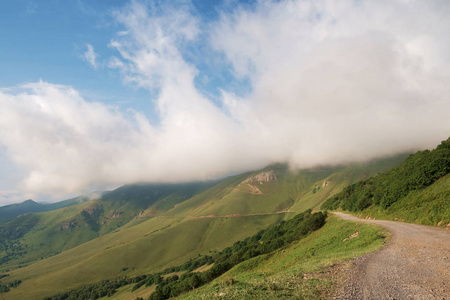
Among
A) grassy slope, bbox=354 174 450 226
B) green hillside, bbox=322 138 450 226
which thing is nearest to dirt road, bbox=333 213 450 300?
grassy slope, bbox=354 174 450 226

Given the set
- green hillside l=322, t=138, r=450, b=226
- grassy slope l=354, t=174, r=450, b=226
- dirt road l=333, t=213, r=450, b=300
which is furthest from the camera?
green hillside l=322, t=138, r=450, b=226

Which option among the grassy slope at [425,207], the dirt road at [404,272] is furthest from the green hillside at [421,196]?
the dirt road at [404,272]

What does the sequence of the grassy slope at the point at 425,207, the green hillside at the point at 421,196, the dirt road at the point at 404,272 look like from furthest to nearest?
the green hillside at the point at 421,196 < the grassy slope at the point at 425,207 < the dirt road at the point at 404,272

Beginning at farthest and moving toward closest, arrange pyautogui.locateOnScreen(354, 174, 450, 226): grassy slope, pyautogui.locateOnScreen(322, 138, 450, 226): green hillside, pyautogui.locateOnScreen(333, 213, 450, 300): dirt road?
pyautogui.locateOnScreen(322, 138, 450, 226): green hillside → pyautogui.locateOnScreen(354, 174, 450, 226): grassy slope → pyautogui.locateOnScreen(333, 213, 450, 300): dirt road

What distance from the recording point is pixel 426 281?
1599 centimetres

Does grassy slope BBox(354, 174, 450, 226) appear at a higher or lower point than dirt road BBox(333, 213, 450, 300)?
lower

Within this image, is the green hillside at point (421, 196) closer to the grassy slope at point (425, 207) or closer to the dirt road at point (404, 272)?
the grassy slope at point (425, 207)

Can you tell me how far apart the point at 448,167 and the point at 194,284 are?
77.0m

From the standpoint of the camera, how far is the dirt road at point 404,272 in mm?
14523

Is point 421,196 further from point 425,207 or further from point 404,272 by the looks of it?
point 404,272

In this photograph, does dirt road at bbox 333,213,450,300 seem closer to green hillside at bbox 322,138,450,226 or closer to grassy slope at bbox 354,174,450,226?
grassy slope at bbox 354,174,450,226

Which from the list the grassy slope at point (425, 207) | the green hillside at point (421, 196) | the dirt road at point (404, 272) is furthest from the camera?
the green hillside at point (421, 196)

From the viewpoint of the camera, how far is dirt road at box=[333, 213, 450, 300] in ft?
47.6

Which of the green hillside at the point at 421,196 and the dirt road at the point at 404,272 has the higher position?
the dirt road at the point at 404,272
